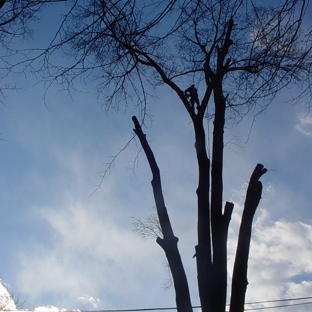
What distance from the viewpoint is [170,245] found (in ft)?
11.8

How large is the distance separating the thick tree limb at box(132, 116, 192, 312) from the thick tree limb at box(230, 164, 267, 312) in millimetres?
477

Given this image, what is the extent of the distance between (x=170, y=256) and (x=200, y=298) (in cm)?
53

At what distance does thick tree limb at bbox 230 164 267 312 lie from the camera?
313cm

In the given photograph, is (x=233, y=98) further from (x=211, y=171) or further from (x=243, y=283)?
Answer: (x=243, y=283)

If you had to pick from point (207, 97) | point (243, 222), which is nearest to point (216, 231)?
point (243, 222)

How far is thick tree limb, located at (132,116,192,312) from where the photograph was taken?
10.9 ft

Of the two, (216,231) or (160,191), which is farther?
(160,191)

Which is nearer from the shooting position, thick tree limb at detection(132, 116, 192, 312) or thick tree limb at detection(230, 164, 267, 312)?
thick tree limb at detection(230, 164, 267, 312)

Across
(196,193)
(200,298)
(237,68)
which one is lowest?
(200,298)

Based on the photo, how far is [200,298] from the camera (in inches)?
128

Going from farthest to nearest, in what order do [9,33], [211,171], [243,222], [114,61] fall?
1. [114,61]
2. [211,171]
3. [243,222]
4. [9,33]

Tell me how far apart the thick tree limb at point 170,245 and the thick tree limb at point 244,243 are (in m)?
0.48

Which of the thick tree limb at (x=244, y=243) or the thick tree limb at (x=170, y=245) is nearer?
Answer: the thick tree limb at (x=244, y=243)

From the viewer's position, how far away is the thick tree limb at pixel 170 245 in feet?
10.9
